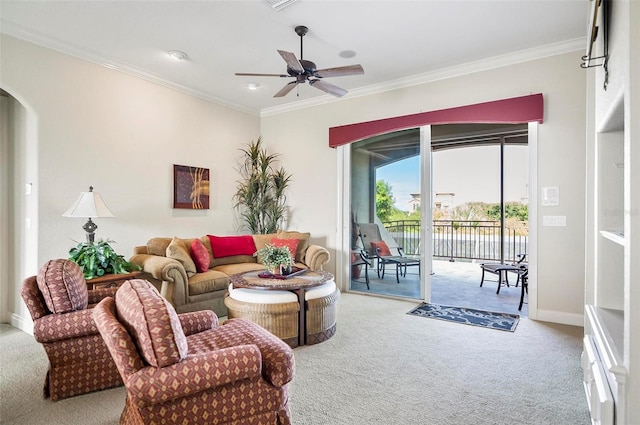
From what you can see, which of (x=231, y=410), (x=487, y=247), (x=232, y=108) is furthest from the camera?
(x=487, y=247)

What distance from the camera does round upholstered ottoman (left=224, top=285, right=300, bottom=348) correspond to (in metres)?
3.08

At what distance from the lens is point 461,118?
4.40m

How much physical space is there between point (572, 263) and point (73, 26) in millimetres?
5715

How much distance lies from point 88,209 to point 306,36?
284 centimetres

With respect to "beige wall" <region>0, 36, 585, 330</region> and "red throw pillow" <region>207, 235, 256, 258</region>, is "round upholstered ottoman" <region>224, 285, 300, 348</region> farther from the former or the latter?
"beige wall" <region>0, 36, 585, 330</region>

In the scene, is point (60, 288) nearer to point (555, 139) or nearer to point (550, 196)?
point (550, 196)

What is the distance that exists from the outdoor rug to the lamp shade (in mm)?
3648

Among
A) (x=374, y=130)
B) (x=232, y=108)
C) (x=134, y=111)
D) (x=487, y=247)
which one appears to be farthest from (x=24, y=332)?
(x=487, y=247)

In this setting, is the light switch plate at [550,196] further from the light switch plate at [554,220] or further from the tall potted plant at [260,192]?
the tall potted plant at [260,192]

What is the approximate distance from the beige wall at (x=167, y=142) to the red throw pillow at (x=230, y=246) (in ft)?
1.99

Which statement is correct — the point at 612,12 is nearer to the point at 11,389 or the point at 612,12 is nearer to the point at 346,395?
the point at 346,395

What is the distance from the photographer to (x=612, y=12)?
1.68 meters

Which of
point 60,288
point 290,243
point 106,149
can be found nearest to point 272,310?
point 60,288

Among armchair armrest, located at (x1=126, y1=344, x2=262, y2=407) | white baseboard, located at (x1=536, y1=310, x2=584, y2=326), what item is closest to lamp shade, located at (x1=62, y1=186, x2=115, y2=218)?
armchair armrest, located at (x1=126, y1=344, x2=262, y2=407)
